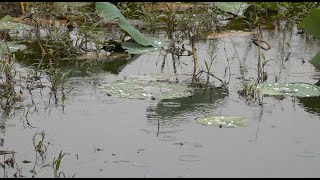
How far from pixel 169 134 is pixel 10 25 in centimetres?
212

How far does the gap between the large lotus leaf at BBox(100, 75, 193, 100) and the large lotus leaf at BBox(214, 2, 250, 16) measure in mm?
1734

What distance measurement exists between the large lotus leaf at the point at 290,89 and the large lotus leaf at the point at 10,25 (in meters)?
1.83

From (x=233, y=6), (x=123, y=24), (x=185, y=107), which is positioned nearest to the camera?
(x=185, y=107)

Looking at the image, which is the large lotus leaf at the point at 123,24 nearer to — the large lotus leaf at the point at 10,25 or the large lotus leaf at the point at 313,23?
the large lotus leaf at the point at 10,25

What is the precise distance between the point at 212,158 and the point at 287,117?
66 cm

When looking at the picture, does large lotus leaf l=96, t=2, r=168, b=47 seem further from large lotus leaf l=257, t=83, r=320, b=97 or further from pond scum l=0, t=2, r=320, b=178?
large lotus leaf l=257, t=83, r=320, b=97

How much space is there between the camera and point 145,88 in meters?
3.79

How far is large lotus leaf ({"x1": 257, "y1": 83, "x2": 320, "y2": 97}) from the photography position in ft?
12.2

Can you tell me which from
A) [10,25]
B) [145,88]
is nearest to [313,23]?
[145,88]

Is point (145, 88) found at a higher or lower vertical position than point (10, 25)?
lower

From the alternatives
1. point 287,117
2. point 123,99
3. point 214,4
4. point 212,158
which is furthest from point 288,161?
point 214,4

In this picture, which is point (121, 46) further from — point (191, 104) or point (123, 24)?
point (191, 104)

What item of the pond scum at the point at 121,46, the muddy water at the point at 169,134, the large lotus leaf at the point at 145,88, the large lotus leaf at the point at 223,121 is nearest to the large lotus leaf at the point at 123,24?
the pond scum at the point at 121,46

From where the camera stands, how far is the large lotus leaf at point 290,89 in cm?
371
